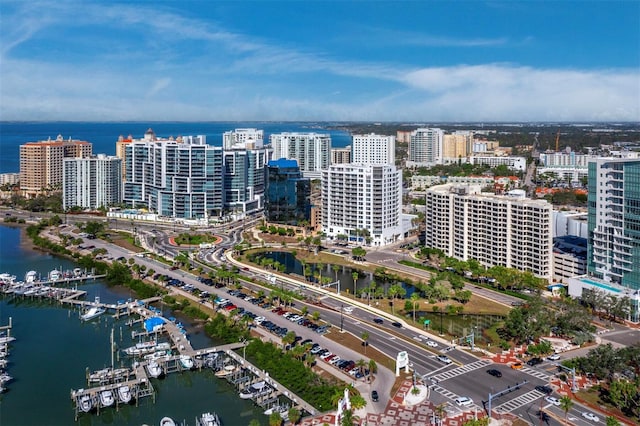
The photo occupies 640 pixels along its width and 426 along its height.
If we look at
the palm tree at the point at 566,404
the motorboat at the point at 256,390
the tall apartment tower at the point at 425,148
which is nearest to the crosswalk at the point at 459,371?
the palm tree at the point at 566,404

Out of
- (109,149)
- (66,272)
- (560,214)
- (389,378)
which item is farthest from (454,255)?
(109,149)

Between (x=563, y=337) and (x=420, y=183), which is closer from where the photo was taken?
(x=563, y=337)

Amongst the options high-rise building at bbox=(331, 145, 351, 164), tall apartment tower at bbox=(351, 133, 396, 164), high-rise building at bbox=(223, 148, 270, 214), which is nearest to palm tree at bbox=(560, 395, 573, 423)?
high-rise building at bbox=(223, 148, 270, 214)

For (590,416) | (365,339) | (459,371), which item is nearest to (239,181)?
(365,339)

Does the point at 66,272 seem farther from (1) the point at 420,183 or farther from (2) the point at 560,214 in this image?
(1) the point at 420,183

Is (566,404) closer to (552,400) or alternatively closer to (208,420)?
(552,400)

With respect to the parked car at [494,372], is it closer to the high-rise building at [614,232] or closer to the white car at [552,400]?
the white car at [552,400]

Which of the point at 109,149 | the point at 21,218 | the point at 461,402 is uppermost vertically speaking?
the point at 109,149

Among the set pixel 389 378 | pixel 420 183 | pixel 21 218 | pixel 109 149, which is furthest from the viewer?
pixel 109 149
